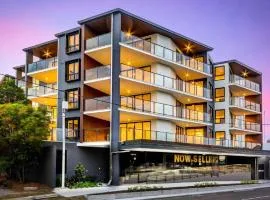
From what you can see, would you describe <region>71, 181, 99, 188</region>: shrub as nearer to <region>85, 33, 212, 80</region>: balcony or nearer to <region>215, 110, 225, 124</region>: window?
<region>85, 33, 212, 80</region>: balcony

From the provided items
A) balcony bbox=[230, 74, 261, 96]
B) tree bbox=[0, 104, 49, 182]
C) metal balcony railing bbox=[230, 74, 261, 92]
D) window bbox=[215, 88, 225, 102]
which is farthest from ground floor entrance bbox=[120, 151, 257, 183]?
metal balcony railing bbox=[230, 74, 261, 92]

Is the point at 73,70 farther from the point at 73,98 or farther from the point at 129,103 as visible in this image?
the point at 129,103

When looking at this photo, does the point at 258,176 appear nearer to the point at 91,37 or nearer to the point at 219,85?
the point at 219,85

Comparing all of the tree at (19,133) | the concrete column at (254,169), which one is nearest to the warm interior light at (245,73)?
the concrete column at (254,169)

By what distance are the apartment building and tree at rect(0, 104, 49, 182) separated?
2.18 metres

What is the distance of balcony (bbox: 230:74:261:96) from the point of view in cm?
6001

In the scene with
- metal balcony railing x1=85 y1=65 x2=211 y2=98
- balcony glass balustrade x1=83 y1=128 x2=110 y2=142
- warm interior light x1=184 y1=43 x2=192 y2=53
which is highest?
warm interior light x1=184 y1=43 x2=192 y2=53

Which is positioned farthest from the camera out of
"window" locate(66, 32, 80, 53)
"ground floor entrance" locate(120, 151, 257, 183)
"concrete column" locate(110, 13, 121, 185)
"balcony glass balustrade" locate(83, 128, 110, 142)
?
"window" locate(66, 32, 80, 53)

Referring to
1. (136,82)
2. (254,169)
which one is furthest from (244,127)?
(136,82)

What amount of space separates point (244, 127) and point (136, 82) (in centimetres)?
2726

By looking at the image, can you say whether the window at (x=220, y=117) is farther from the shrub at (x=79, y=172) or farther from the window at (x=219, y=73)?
the shrub at (x=79, y=172)

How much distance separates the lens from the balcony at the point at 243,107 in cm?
6028

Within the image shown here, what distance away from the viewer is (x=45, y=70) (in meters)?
45.7

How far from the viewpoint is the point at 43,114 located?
32.4 metres
